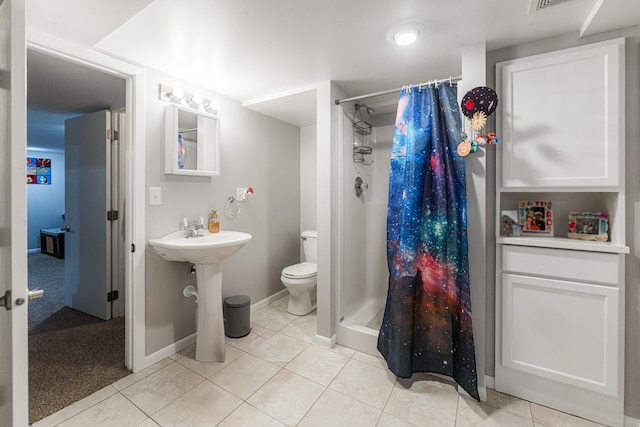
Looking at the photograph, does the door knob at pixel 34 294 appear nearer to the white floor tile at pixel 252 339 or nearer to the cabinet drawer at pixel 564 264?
the white floor tile at pixel 252 339

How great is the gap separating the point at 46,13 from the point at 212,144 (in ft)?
3.77

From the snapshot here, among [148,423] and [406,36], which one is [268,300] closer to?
[148,423]

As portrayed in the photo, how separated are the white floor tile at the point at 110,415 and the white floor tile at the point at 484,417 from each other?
177cm

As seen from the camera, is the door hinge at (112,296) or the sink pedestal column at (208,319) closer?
the sink pedestal column at (208,319)

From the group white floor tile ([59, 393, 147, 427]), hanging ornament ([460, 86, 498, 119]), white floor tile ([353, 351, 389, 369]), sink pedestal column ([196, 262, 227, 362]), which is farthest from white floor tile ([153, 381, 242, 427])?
hanging ornament ([460, 86, 498, 119])

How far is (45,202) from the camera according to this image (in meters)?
5.88

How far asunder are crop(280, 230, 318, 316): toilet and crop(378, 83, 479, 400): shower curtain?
1.01m

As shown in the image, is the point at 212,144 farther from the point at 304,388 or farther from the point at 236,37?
the point at 304,388

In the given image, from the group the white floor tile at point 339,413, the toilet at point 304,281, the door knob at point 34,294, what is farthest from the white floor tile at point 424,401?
the door knob at point 34,294

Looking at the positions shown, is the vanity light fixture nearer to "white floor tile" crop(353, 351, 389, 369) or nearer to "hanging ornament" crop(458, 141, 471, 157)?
"hanging ornament" crop(458, 141, 471, 157)

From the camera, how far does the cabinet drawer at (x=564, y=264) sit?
145 cm

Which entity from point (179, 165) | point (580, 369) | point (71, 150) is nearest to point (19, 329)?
point (179, 165)

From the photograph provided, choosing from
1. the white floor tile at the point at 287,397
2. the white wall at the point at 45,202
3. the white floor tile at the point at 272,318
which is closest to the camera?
the white floor tile at the point at 287,397

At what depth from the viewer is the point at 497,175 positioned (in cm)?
168
